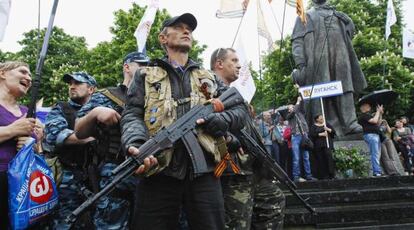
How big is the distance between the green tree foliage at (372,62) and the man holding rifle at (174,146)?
18.3 meters

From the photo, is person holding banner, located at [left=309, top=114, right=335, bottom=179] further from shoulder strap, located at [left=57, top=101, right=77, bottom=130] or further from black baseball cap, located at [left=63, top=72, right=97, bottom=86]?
shoulder strap, located at [left=57, top=101, right=77, bottom=130]

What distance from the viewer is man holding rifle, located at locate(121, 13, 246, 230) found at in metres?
2.52

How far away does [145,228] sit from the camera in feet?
8.25

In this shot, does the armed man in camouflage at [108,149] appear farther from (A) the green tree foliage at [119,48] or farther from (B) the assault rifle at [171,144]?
(A) the green tree foliage at [119,48]

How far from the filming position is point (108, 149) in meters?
3.11

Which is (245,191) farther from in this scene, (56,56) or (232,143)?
(56,56)

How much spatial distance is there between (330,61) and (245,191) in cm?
603

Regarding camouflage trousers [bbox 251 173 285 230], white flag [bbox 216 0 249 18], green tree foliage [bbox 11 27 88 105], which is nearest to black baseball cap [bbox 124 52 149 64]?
camouflage trousers [bbox 251 173 285 230]

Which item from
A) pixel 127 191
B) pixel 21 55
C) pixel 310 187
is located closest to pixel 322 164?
pixel 310 187

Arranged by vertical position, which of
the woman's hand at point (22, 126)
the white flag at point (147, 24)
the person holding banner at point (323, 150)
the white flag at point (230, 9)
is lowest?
the person holding banner at point (323, 150)

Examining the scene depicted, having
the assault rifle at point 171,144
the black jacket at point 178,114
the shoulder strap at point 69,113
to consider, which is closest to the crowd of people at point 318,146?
the shoulder strap at point 69,113

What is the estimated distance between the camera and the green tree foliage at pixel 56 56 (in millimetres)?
29461

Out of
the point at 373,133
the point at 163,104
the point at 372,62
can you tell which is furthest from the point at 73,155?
the point at 372,62

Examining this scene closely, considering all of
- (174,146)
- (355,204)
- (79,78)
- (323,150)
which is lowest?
(355,204)
